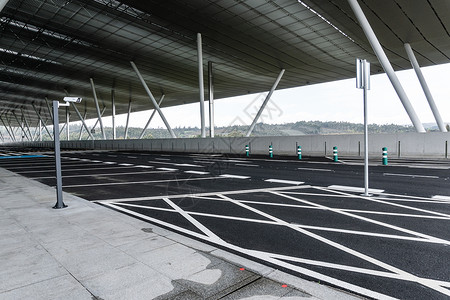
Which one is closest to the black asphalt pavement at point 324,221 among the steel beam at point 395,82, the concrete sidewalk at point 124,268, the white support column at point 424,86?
the concrete sidewalk at point 124,268

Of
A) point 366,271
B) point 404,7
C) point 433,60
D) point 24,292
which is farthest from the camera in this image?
point 433,60

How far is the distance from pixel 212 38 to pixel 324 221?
27.1m

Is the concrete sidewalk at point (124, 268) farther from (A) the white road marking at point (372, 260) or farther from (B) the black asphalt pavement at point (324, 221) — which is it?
(A) the white road marking at point (372, 260)

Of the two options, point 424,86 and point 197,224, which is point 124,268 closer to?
point 197,224

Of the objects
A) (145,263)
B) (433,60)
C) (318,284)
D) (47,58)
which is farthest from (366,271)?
(47,58)

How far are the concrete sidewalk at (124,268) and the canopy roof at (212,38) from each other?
20717 millimetres

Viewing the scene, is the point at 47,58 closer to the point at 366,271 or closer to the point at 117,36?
the point at 117,36

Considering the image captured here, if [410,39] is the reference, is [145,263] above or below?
below

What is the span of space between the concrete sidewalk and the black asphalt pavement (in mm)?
449

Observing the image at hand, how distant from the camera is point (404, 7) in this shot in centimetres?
2112

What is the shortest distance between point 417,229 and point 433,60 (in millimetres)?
37170

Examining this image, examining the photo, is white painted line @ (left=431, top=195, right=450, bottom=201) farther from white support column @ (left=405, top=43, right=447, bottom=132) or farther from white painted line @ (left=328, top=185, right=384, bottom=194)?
white support column @ (left=405, top=43, right=447, bottom=132)

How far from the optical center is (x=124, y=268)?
3352 mm

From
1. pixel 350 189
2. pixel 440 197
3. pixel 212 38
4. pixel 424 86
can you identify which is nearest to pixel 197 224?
pixel 350 189
